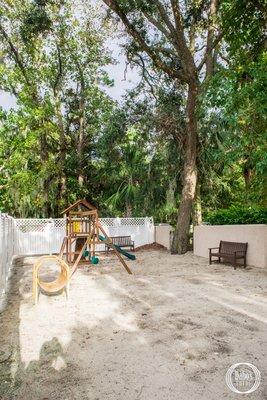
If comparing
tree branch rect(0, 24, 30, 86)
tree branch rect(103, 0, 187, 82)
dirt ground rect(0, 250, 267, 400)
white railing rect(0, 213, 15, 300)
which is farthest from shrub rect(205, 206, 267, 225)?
tree branch rect(0, 24, 30, 86)

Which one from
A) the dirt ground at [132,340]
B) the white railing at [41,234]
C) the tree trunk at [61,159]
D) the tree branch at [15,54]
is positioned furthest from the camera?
the tree trunk at [61,159]

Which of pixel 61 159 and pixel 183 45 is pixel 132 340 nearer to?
pixel 183 45

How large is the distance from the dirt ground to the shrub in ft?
11.0

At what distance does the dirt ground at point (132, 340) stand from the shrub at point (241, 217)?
3.35 metres

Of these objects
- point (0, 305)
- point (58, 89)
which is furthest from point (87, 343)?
point (58, 89)

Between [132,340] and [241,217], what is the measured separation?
335 inches

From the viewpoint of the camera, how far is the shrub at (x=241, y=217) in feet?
38.2

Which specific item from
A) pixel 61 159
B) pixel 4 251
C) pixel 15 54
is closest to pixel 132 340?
pixel 4 251

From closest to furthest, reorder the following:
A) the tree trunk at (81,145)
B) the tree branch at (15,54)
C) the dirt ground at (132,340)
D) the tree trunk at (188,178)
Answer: the dirt ground at (132,340) < the tree trunk at (188,178) < the tree branch at (15,54) < the tree trunk at (81,145)

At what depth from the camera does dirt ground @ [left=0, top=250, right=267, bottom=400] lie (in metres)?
3.49

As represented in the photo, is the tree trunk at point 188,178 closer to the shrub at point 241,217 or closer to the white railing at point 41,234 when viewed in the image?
the shrub at point 241,217

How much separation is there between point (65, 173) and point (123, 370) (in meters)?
18.6

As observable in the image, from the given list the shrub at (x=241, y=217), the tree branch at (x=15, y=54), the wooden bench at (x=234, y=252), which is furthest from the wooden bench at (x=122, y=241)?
the tree branch at (x=15, y=54)

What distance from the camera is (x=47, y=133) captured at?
2064 centimetres
